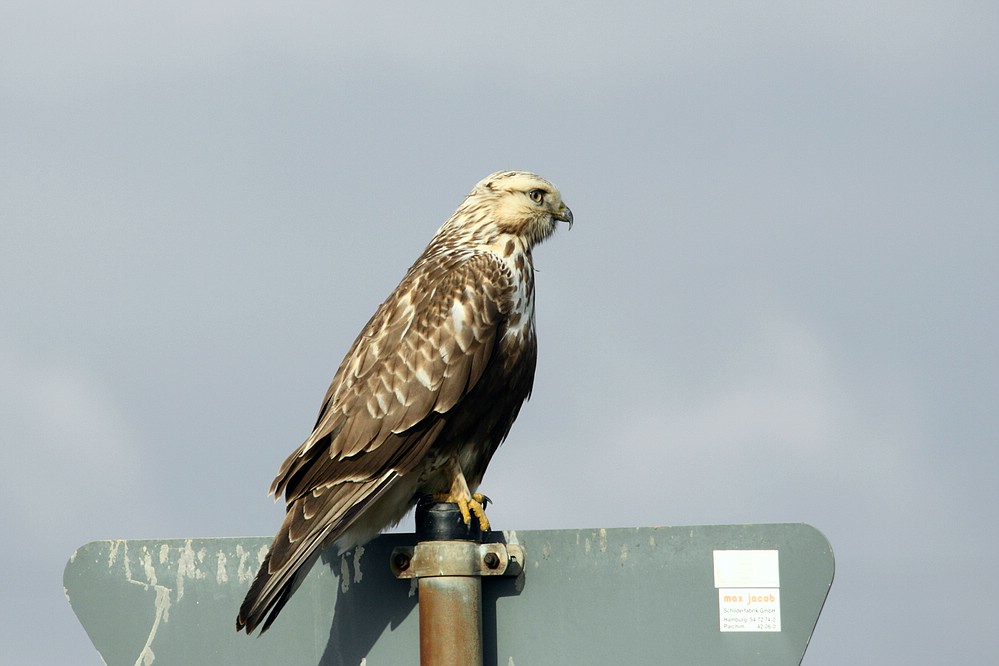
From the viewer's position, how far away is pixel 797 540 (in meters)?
2.87

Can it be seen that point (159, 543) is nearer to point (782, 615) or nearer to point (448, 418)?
point (448, 418)

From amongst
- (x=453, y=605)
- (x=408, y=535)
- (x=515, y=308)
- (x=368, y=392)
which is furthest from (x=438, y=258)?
(x=453, y=605)

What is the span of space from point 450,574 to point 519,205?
6.92 feet

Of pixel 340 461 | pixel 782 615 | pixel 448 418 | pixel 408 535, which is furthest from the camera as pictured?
pixel 448 418

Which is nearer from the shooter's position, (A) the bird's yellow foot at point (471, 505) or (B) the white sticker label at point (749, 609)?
(B) the white sticker label at point (749, 609)

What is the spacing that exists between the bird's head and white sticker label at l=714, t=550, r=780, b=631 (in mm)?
2072

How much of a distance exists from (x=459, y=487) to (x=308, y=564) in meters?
0.85

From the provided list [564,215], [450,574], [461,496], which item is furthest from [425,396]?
[564,215]

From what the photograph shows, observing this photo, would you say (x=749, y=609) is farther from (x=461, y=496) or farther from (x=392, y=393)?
(x=392, y=393)

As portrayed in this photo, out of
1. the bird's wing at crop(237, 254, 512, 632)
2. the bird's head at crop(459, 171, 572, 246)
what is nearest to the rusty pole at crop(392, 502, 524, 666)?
the bird's wing at crop(237, 254, 512, 632)

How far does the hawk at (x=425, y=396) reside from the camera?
364 centimetres

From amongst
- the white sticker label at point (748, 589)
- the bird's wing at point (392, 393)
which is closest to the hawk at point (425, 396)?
the bird's wing at point (392, 393)

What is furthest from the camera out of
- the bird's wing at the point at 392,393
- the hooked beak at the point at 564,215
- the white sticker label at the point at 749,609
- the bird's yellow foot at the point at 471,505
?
the hooked beak at the point at 564,215

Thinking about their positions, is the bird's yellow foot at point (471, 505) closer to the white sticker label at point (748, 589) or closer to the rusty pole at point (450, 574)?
the rusty pole at point (450, 574)
